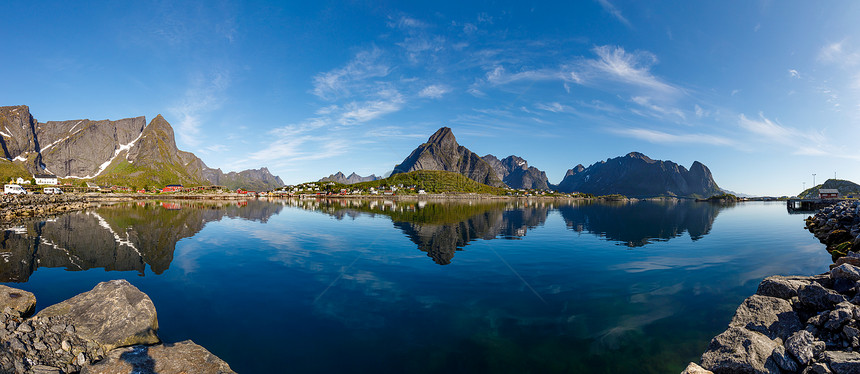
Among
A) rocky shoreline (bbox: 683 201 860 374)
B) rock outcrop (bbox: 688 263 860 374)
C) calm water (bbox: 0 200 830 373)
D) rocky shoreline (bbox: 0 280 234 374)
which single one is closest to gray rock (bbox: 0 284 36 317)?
rocky shoreline (bbox: 0 280 234 374)

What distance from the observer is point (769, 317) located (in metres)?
12.4

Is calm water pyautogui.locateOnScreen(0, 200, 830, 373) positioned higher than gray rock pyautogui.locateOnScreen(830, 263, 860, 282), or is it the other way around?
gray rock pyautogui.locateOnScreen(830, 263, 860, 282)

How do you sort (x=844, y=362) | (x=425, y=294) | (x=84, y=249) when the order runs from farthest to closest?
(x=84, y=249), (x=425, y=294), (x=844, y=362)

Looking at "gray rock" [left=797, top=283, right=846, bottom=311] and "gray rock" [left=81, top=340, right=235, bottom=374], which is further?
"gray rock" [left=797, top=283, right=846, bottom=311]

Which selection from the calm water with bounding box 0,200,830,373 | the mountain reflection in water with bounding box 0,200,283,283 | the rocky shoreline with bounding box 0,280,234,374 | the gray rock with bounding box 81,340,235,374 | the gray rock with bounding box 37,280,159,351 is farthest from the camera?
the mountain reflection in water with bounding box 0,200,283,283

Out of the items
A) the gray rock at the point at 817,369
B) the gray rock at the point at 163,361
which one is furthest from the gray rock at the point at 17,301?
the gray rock at the point at 817,369

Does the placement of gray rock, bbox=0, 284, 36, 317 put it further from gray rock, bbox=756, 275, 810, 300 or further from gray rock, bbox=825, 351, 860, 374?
gray rock, bbox=756, 275, 810, 300

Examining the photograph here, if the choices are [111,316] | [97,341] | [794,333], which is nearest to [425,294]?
[111,316]

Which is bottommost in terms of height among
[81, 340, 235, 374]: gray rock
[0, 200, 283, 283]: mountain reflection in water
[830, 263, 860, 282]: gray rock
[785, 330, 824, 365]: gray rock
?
[0, 200, 283, 283]: mountain reflection in water

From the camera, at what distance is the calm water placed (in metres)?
12.3

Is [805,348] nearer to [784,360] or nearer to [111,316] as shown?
[784,360]

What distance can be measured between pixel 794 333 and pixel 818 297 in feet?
12.0

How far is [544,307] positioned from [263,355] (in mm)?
12861

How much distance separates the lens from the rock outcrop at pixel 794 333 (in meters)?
9.27
